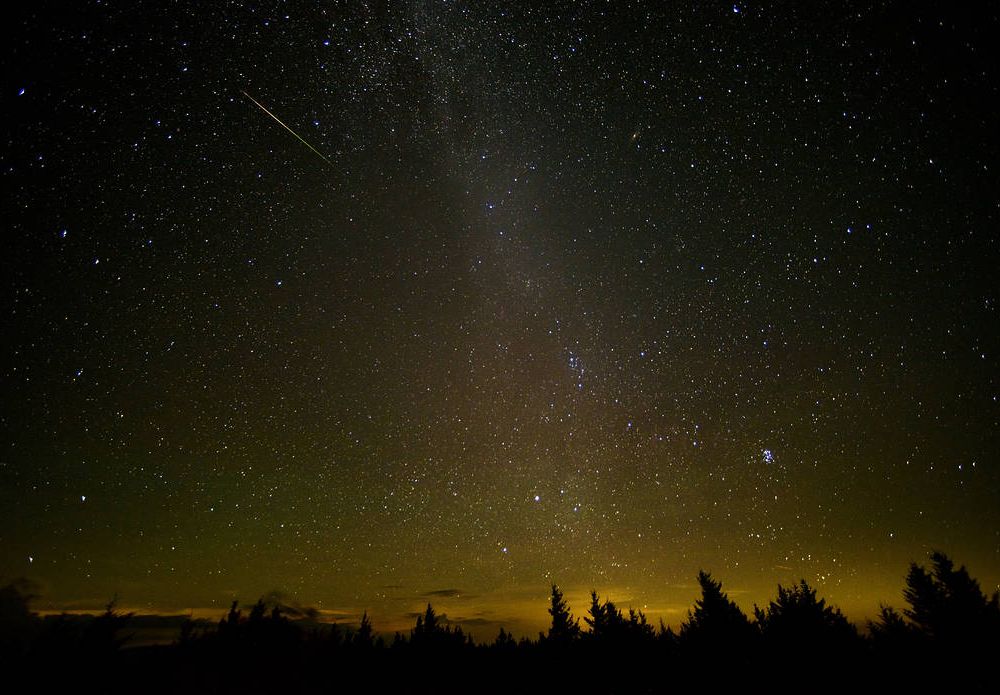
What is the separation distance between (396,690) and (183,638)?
113ft

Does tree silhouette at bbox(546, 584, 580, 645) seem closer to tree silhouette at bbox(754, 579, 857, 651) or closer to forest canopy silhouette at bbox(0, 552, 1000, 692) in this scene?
forest canopy silhouette at bbox(0, 552, 1000, 692)

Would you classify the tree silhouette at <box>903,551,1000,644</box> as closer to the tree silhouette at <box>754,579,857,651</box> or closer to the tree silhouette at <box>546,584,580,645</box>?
the tree silhouette at <box>754,579,857,651</box>

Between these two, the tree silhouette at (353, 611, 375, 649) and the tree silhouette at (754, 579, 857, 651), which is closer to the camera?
the tree silhouette at (754, 579, 857, 651)

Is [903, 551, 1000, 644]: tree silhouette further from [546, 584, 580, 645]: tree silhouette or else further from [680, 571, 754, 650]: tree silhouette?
[546, 584, 580, 645]: tree silhouette

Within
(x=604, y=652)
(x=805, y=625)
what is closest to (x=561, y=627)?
(x=604, y=652)

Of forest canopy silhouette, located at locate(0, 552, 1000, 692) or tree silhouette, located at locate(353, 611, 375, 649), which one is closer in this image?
forest canopy silhouette, located at locate(0, 552, 1000, 692)

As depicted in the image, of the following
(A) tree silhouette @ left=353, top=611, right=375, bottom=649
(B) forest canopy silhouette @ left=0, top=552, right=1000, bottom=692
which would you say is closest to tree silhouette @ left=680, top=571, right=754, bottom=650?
(B) forest canopy silhouette @ left=0, top=552, right=1000, bottom=692

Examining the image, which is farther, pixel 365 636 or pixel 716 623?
pixel 365 636

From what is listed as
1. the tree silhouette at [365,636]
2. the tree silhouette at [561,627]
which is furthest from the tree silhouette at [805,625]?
the tree silhouette at [365,636]

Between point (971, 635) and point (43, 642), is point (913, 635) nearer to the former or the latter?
point (971, 635)

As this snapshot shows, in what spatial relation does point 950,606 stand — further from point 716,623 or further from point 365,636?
point 365,636

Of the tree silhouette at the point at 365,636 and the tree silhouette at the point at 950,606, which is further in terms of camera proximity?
the tree silhouette at the point at 365,636

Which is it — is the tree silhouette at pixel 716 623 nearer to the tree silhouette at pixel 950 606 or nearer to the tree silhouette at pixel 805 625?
the tree silhouette at pixel 805 625

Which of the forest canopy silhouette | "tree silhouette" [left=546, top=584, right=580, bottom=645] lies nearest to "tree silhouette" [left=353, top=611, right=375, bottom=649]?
the forest canopy silhouette
